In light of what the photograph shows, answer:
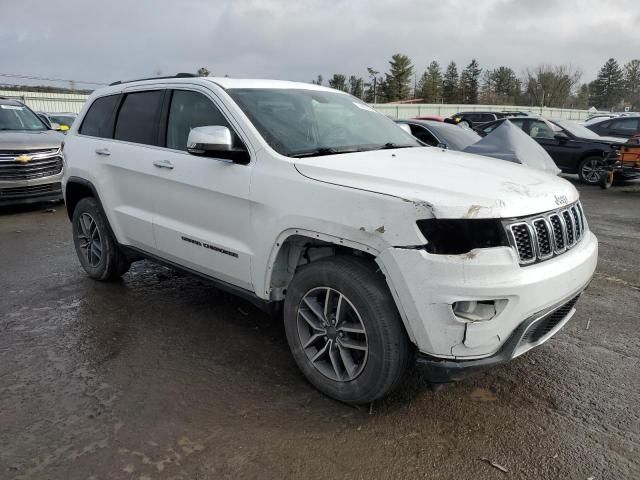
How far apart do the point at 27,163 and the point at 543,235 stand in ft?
28.8

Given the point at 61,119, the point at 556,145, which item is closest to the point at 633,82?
the point at 556,145

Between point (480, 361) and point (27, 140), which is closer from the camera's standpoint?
point (480, 361)

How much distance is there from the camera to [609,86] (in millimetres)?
91688

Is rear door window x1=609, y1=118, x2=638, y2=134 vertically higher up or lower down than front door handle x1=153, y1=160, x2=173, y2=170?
lower down

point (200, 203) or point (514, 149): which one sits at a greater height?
point (514, 149)

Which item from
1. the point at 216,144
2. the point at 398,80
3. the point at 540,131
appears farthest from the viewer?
the point at 398,80

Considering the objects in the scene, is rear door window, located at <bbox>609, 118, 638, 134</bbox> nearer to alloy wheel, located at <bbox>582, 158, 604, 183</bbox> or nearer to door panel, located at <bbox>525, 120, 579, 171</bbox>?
door panel, located at <bbox>525, 120, 579, 171</bbox>

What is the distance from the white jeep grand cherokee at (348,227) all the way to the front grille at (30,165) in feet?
17.9

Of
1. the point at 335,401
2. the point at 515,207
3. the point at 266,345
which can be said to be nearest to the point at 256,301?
the point at 266,345

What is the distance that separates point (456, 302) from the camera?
8.09 ft

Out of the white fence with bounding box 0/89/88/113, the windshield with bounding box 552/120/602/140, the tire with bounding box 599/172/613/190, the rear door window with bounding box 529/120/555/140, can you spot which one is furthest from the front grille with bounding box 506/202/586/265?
the white fence with bounding box 0/89/88/113

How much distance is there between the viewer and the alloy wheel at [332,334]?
2869mm

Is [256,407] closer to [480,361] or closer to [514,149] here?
[480,361]

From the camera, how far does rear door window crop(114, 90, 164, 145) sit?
13.7ft
